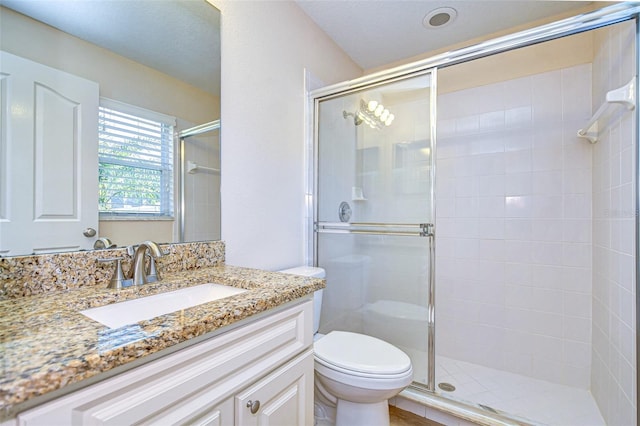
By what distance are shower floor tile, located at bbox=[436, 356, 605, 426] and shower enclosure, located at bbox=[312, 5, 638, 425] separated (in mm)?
11

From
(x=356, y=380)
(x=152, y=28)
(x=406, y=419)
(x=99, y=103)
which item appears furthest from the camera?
(x=406, y=419)

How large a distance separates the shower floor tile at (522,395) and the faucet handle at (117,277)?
171 cm

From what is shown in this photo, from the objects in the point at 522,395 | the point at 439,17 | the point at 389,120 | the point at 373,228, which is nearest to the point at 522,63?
the point at 439,17

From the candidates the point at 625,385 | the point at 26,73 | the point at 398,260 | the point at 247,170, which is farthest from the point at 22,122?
the point at 625,385

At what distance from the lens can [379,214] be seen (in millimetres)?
1954

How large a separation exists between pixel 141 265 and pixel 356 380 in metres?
0.97

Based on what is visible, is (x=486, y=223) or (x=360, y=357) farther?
(x=486, y=223)

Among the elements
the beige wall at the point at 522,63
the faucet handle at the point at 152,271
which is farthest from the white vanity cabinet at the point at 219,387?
the beige wall at the point at 522,63

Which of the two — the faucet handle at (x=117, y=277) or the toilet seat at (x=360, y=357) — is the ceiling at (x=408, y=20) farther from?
the toilet seat at (x=360, y=357)

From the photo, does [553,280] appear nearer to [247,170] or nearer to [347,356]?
[347,356]

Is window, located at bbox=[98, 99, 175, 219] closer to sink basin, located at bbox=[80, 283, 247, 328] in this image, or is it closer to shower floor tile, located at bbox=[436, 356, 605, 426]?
sink basin, located at bbox=[80, 283, 247, 328]

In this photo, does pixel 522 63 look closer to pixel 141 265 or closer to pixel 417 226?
pixel 417 226

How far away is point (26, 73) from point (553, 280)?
2.78 m

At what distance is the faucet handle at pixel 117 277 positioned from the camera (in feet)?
3.05
